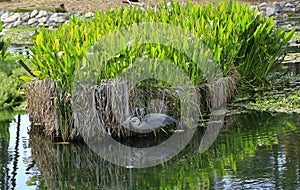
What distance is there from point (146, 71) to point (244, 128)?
1.26 meters

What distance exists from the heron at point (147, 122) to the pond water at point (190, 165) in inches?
16.7

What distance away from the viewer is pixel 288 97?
894 cm

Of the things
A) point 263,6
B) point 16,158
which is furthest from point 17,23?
point 16,158

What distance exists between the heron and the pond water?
1.39 feet

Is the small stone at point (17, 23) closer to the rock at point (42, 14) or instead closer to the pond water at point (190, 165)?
the rock at point (42, 14)

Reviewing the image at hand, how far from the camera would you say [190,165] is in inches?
252

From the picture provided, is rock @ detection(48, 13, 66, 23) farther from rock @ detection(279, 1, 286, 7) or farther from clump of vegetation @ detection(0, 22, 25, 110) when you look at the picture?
clump of vegetation @ detection(0, 22, 25, 110)

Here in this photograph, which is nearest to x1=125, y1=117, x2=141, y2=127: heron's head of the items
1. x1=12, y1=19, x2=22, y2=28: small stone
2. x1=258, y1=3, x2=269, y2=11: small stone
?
x1=258, y1=3, x2=269, y2=11: small stone

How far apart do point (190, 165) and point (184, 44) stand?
81.8 inches

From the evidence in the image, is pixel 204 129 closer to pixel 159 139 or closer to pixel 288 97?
pixel 159 139

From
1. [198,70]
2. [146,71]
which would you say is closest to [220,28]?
[198,70]

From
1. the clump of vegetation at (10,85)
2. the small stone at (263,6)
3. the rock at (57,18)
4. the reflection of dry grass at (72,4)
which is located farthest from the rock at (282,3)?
the clump of vegetation at (10,85)

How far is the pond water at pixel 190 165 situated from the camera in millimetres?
5809

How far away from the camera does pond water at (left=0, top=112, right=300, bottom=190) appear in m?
5.81
